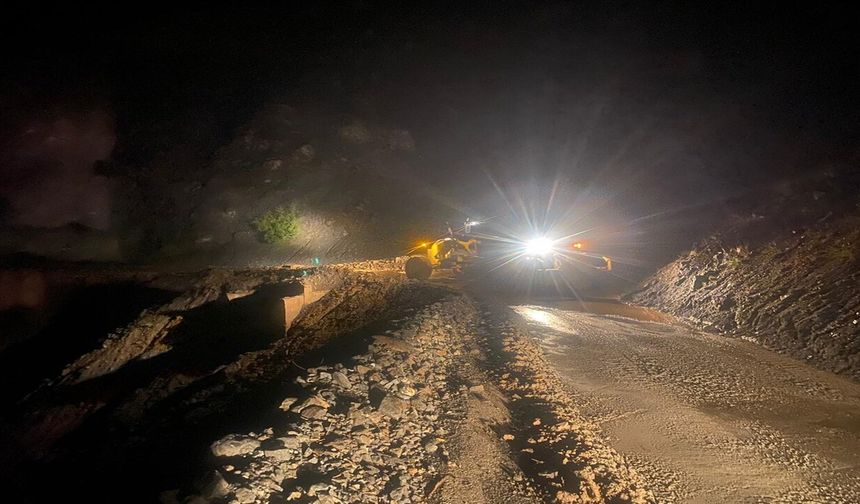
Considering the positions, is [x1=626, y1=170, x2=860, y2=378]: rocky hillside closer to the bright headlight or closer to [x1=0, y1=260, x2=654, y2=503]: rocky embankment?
the bright headlight

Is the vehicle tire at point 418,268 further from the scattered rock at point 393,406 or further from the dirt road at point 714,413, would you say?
the scattered rock at point 393,406

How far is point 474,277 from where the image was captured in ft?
56.7

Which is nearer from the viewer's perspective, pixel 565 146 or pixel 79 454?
pixel 79 454

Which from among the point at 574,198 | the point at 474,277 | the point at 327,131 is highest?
the point at 327,131

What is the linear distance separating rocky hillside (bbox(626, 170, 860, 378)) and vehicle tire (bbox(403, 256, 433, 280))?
7025mm

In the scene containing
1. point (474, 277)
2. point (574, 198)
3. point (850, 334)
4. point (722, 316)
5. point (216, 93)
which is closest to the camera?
point (850, 334)

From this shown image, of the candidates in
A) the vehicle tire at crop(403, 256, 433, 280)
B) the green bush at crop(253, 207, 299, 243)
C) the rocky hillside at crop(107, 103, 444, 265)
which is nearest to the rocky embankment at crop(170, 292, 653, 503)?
the vehicle tire at crop(403, 256, 433, 280)

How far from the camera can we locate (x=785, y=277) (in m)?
10.8

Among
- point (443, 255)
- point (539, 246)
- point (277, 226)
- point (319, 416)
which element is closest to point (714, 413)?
point (319, 416)

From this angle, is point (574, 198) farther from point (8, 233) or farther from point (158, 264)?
point (8, 233)

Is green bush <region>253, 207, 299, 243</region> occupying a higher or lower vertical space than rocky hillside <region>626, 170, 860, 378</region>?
higher

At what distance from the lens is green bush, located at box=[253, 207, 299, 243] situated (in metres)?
25.2

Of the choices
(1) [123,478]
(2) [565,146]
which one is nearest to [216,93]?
(2) [565,146]

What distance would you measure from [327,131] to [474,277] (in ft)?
82.2
